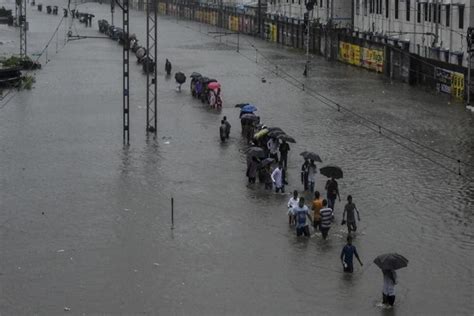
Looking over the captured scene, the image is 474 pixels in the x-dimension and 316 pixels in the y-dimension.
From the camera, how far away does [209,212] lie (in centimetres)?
2309

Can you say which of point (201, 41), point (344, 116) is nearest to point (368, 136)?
point (344, 116)

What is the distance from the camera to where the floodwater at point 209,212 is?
1716 cm

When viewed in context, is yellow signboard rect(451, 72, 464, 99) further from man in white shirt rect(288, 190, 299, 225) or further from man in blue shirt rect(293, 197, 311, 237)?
man in blue shirt rect(293, 197, 311, 237)

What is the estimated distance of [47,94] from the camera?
4597 cm

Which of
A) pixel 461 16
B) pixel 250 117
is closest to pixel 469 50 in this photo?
pixel 461 16

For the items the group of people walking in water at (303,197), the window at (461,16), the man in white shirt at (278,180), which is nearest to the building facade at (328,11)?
the window at (461,16)

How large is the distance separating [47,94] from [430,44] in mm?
20433

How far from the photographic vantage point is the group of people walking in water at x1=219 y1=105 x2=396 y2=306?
1825cm

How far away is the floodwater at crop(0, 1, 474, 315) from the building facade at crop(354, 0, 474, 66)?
441 cm

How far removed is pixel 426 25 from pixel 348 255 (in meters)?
37.4

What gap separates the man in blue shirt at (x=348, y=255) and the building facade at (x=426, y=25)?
98.1 ft

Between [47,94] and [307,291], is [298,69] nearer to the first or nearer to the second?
[47,94]

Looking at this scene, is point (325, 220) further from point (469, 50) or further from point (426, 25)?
point (426, 25)

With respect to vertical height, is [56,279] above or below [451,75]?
below
